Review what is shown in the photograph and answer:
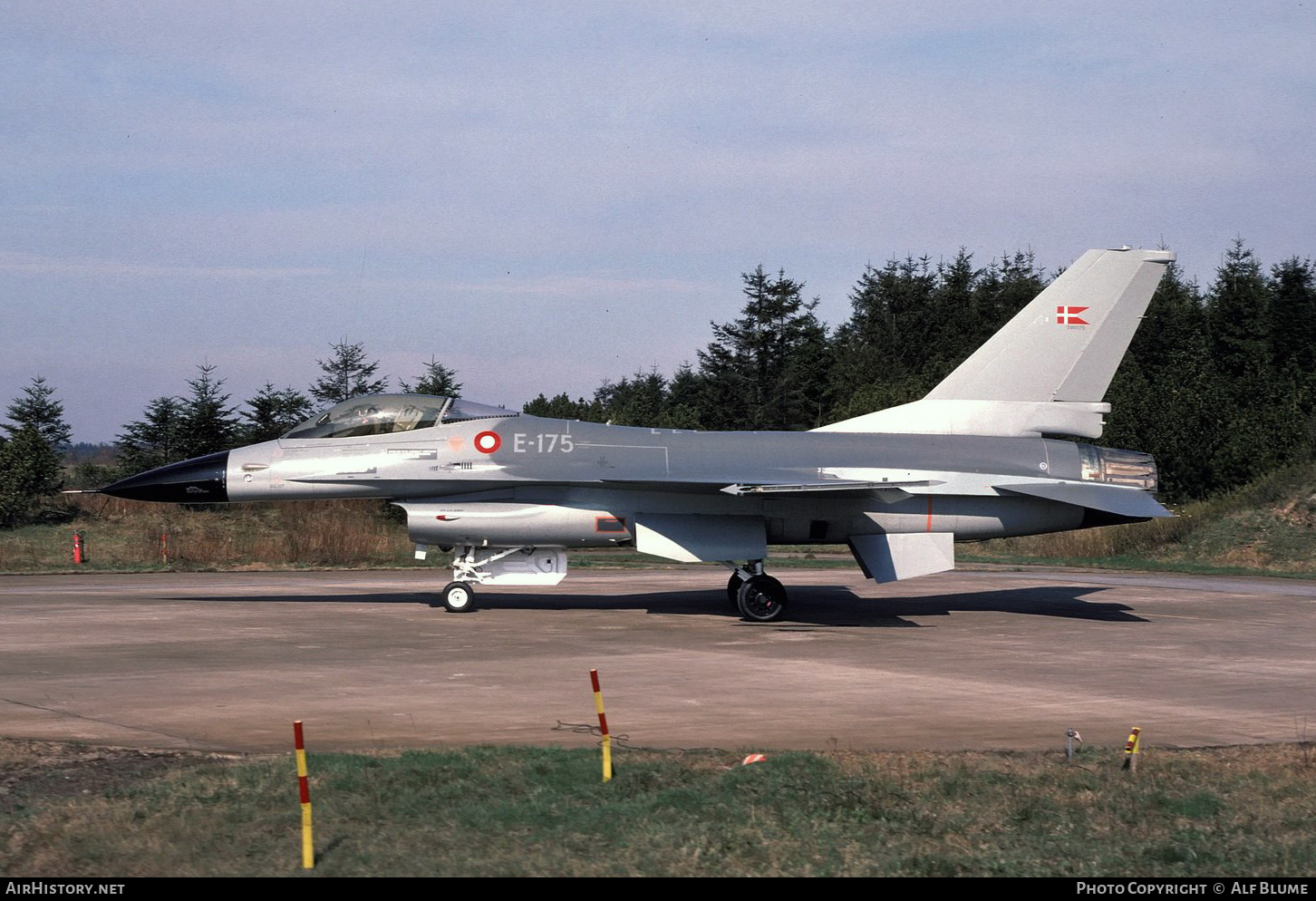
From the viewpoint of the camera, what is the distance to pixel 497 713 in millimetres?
10695

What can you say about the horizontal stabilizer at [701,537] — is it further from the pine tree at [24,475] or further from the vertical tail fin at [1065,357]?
the pine tree at [24,475]

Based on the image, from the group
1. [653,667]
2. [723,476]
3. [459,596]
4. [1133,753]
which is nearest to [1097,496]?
[723,476]

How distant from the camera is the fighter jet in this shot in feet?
58.6

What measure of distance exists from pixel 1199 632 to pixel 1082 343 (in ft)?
14.8

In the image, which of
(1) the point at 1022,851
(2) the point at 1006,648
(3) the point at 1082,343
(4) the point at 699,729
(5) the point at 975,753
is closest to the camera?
(1) the point at 1022,851

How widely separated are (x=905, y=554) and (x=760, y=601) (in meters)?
2.21

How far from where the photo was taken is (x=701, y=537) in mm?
17688

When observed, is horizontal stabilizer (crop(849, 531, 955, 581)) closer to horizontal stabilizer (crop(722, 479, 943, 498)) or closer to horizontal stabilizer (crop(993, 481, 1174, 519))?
horizontal stabilizer (crop(722, 479, 943, 498))

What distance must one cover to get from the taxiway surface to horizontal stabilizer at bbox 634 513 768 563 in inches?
40.7

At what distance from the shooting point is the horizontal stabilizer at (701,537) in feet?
Answer: 57.7

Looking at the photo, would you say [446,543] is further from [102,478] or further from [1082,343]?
[102,478]
